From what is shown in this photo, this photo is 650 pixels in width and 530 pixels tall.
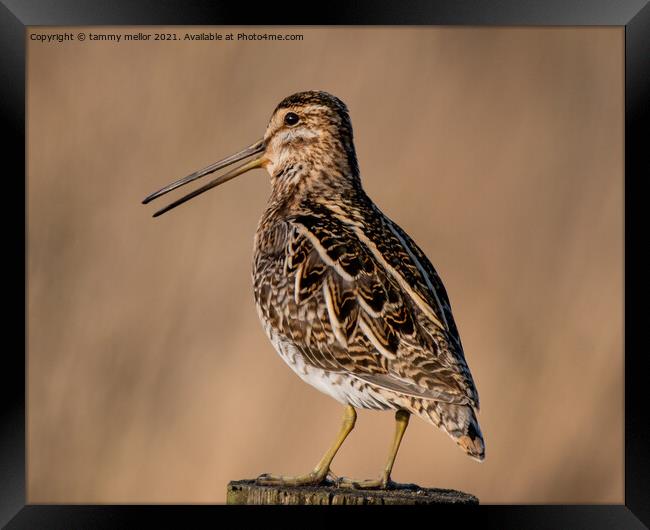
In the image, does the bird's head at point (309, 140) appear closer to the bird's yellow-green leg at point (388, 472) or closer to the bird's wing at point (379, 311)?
the bird's wing at point (379, 311)

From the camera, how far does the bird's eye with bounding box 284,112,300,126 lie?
6.03 m

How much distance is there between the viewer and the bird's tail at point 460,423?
4.85 metres

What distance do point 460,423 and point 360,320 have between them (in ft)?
1.98

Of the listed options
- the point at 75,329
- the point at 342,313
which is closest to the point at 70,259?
the point at 75,329

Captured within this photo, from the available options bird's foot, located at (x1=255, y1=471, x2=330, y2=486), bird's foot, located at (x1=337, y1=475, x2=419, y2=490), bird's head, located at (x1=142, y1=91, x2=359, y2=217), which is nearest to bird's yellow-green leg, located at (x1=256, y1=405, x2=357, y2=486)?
bird's foot, located at (x1=255, y1=471, x2=330, y2=486)

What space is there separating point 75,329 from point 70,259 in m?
0.42

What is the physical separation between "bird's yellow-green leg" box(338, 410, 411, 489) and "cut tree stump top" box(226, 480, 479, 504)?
63 millimetres

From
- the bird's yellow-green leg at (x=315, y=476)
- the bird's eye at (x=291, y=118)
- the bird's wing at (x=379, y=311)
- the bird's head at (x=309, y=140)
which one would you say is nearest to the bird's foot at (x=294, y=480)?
the bird's yellow-green leg at (x=315, y=476)

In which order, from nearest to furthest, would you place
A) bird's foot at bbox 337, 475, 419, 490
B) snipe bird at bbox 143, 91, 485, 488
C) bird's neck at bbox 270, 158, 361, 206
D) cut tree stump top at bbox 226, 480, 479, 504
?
cut tree stump top at bbox 226, 480, 479, 504 < snipe bird at bbox 143, 91, 485, 488 < bird's foot at bbox 337, 475, 419, 490 < bird's neck at bbox 270, 158, 361, 206

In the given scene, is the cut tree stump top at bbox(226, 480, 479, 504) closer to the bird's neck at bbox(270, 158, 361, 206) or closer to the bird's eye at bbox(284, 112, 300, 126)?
the bird's neck at bbox(270, 158, 361, 206)

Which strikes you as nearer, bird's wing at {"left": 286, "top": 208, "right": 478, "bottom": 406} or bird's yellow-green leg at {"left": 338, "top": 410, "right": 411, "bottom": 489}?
bird's wing at {"left": 286, "top": 208, "right": 478, "bottom": 406}
